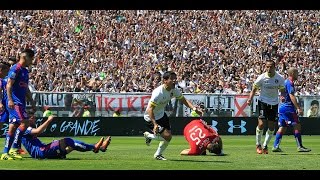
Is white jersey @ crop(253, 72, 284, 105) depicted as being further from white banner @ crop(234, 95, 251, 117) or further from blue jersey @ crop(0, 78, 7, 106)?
white banner @ crop(234, 95, 251, 117)

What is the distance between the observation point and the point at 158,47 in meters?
50.3

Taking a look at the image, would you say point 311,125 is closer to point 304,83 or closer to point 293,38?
point 304,83

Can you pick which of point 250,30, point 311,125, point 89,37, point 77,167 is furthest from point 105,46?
point 77,167

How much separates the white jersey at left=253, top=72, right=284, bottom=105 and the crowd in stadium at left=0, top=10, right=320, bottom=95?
2322 cm

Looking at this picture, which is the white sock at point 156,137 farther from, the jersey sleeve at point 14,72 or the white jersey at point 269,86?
the white jersey at point 269,86

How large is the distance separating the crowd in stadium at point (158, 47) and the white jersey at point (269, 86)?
23224mm

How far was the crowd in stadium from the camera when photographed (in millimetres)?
46375

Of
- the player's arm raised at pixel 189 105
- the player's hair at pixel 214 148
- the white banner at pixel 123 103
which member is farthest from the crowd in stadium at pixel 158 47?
the player's arm raised at pixel 189 105

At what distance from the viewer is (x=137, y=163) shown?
17.1 metres

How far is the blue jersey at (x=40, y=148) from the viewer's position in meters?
17.6

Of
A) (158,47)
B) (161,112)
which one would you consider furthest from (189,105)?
(158,47)

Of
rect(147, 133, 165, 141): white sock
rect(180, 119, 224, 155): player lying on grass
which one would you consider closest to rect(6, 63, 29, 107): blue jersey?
rect(147, 133, 165, 141): white sock

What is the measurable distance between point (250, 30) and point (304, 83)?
704cm

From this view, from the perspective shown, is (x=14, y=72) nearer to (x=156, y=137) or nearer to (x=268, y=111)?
(x=156, y=137)
